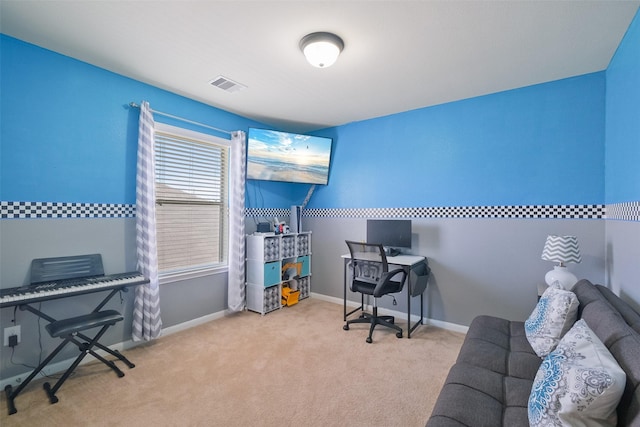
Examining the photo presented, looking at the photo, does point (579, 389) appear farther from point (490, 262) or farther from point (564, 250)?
point (490, 262)

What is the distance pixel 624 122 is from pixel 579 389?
84.7 inches

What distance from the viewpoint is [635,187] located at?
184 centimetres

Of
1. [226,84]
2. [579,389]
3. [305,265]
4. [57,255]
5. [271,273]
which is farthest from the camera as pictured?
[305,265]

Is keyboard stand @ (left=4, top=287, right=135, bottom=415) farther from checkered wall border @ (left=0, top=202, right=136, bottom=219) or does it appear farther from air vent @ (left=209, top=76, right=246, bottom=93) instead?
air vent @ (left=209, top=76, right=246, bottom=93)

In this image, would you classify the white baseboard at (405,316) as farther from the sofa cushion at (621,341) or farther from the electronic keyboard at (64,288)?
the electronic keyboard at (64,288)

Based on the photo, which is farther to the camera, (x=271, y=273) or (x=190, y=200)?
(x=271, y=273)

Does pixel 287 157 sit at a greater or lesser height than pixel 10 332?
greater

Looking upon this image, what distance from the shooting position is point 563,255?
2355 millimetres

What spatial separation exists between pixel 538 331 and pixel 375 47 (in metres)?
2.31

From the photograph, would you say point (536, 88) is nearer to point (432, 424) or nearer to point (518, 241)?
point (518, 241)

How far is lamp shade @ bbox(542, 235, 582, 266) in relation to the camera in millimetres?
2350

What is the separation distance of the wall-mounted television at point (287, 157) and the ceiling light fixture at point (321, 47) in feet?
5.84

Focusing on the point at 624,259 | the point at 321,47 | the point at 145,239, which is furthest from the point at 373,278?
the point at 145,239

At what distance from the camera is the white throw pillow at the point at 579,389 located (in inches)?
37.5
